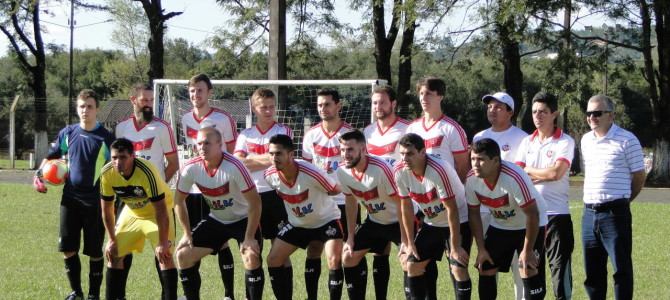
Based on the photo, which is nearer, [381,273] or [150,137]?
[381,273]

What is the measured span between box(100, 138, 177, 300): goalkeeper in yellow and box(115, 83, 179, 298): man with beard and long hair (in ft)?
2.40

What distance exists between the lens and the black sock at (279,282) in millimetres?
7723

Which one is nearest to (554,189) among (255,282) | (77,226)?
(255,282)

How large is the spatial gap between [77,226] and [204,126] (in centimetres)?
156

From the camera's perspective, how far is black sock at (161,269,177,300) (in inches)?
304

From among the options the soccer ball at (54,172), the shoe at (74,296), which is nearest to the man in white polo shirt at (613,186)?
the shoe at (74,296)

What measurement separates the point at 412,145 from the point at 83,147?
3432 mm

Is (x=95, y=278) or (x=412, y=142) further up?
(x=412, y=142)

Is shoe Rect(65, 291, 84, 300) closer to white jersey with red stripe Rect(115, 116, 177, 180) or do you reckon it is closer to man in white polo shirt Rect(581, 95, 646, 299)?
white jersey with red stripe Rect(115, 116, 177, 180)

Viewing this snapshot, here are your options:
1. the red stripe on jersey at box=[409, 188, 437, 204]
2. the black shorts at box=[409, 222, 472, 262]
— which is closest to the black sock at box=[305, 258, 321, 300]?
the black shorts at box=[409, 222, 472, 262]

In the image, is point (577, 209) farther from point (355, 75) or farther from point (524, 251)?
point (355, 75)

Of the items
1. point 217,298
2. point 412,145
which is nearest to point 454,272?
point 412,145

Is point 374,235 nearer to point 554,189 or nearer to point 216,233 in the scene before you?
point 216,233

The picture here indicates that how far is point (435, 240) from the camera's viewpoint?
7.21 m
